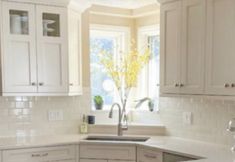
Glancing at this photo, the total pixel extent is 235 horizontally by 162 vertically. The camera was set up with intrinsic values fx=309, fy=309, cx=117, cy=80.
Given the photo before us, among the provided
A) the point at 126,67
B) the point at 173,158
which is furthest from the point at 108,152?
the point at 126,67

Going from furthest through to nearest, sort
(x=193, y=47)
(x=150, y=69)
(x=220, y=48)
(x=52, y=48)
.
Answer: (x=150, y=69)
(x=52, y=48)
(x=193, y=47)
(x=220, y=48)

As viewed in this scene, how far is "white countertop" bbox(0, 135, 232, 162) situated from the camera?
2.72 meters

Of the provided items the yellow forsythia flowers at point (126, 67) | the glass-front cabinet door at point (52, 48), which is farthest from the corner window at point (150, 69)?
the glass-front cabinet door at point (52, 48)

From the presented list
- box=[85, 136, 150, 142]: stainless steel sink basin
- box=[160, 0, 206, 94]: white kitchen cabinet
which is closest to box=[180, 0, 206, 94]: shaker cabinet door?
box=[160, 0, 206, 94]: white kitchen cabinet

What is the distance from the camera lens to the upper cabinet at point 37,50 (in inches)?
128

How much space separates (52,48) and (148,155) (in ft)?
5.13

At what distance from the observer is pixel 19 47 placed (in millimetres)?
3303

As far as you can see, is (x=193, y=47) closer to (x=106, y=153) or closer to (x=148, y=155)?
(x=148, y=155)

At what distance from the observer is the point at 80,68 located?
3824 millimetres

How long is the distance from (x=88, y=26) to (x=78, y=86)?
0.81 m

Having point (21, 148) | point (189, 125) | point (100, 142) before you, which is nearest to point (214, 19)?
point (189, 125)

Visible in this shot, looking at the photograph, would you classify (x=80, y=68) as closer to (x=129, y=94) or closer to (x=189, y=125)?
(x=129, y=94)

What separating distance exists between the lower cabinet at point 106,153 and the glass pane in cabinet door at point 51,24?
129 centimetres

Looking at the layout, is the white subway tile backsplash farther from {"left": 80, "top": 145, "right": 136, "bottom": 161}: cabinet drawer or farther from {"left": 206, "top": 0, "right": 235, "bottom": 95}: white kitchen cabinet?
{"left": 206, "top": 0, "right": 235, "bottom": 95}: white kitchen cabinet
